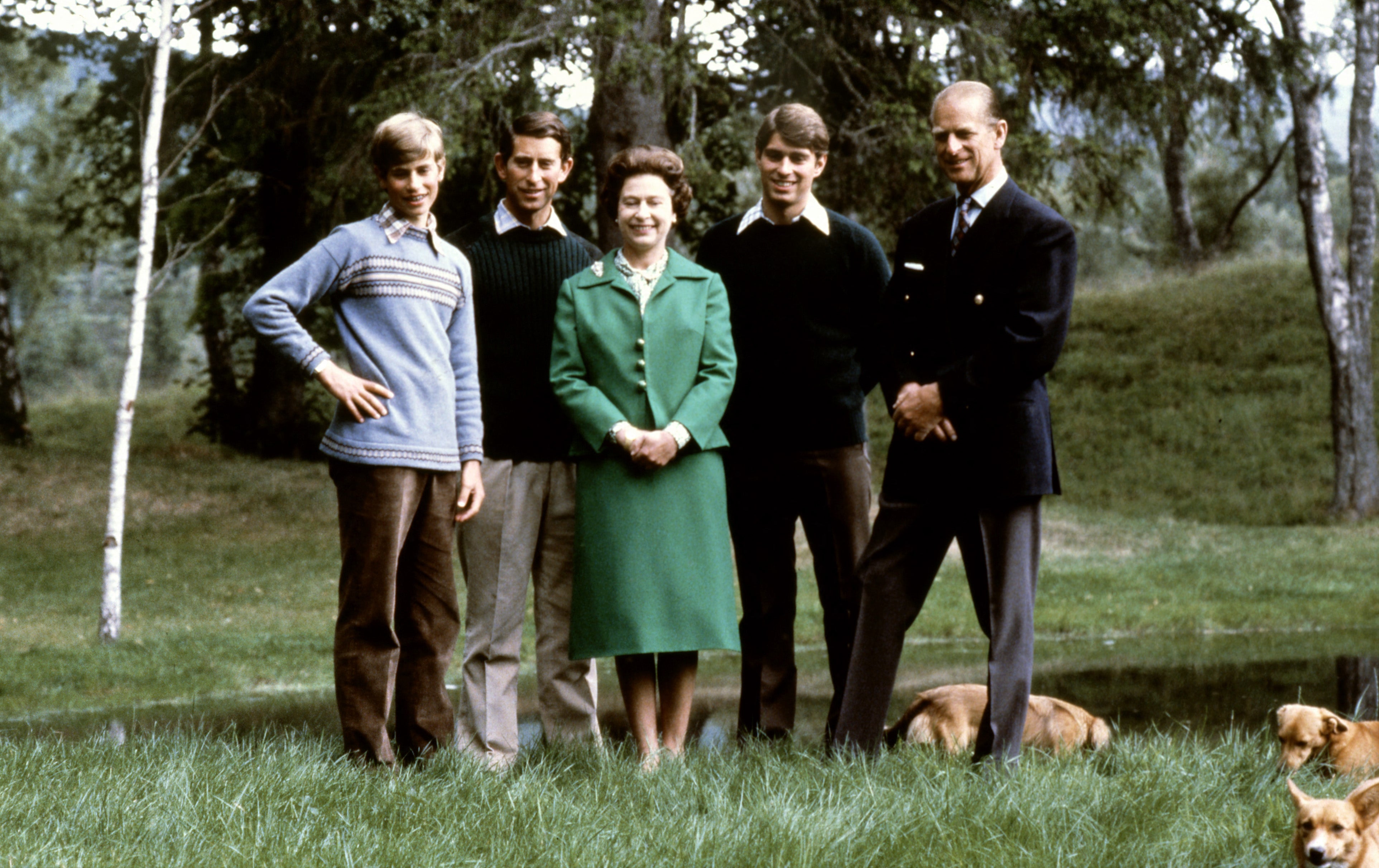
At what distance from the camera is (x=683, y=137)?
15672mm

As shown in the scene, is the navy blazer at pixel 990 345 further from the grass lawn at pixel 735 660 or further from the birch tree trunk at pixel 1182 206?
the birch tree trunk at pixel 1182 206

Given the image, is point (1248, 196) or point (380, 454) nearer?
point (380, 454)

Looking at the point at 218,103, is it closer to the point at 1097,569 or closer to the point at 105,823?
the point at 105,823

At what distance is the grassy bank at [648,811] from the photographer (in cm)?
330

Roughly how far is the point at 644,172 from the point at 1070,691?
388 cm

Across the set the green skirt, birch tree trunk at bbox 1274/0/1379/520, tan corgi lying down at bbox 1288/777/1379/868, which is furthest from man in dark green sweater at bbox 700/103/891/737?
birch tree trunk at bbox 1274/0/1379/520

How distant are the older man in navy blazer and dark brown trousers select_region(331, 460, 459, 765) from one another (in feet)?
4.45

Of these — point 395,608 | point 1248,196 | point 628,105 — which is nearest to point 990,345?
point 395,608

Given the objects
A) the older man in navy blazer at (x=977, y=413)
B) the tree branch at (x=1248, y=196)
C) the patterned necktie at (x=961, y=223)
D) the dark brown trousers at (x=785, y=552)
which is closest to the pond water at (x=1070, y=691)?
the dark brown trousers at (x=785, y=552)

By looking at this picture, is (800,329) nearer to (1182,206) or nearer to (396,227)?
(396,227)

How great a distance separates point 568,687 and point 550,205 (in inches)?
69.4

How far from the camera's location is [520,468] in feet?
16.0

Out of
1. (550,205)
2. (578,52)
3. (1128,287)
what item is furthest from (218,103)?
(1128,287)

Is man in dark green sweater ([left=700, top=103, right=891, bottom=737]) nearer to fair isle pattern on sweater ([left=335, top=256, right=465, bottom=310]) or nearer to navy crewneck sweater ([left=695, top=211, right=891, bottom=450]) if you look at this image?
navy crewneck sweater ([left=695, top=211, right=891, bottom=450])
